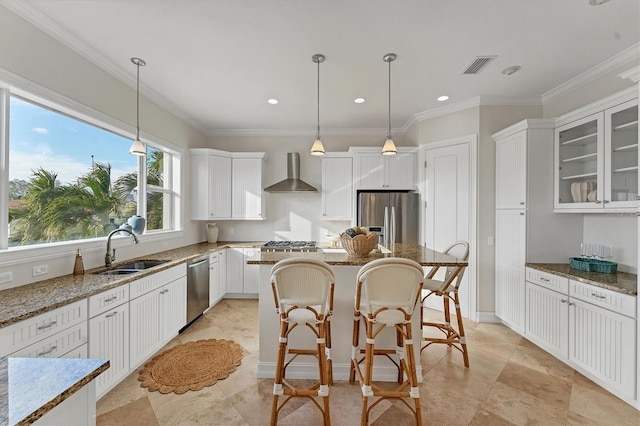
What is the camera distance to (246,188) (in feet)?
15.6

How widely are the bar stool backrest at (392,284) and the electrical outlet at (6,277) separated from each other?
240 centimetres

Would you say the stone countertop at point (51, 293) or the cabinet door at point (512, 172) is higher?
the cabinet door at point (512, 172)

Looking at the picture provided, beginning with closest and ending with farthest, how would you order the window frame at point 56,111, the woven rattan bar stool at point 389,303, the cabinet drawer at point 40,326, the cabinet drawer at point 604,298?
the cabinet drawer at point 40,326 → the woven rattan bar stool at point 389,303 → the window frame at point 56,111 → the cabinet drawer at point 604,298

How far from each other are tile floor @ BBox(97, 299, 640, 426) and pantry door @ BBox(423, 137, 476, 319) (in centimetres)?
115

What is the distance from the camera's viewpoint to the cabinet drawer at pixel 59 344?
156 centimetres

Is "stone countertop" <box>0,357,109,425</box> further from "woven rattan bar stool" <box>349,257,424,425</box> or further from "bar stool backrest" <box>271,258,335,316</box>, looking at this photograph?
"woven rattan bar stool" <box>349,257,424,425</box>

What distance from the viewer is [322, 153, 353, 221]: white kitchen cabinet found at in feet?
15.3

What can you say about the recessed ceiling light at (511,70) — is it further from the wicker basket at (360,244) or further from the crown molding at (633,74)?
the wicker basket at (360,244)

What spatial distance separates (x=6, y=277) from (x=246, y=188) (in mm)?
3113

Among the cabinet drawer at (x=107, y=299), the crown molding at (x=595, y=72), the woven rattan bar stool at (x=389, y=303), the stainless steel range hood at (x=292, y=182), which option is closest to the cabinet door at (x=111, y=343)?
the cabinet drawer at (x=107, y=299)

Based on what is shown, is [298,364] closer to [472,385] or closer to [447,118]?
[472,385]

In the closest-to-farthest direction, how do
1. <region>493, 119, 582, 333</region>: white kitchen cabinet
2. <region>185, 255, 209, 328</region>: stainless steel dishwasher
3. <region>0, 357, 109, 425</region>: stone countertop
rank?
<region>0, 357, 109, 425</region>: stone countertop → <region>493, 119, 582, 333</region>: white kitchen cabinet → <region>185, 255, 209, 328</region>: stainless steel dishwasher

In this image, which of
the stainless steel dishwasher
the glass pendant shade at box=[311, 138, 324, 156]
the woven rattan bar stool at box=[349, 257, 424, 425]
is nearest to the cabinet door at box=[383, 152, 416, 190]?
the glass pendant shade at box=[311, 138, 324, 156]

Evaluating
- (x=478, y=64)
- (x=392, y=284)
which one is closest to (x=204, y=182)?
(x=392, y=284)
